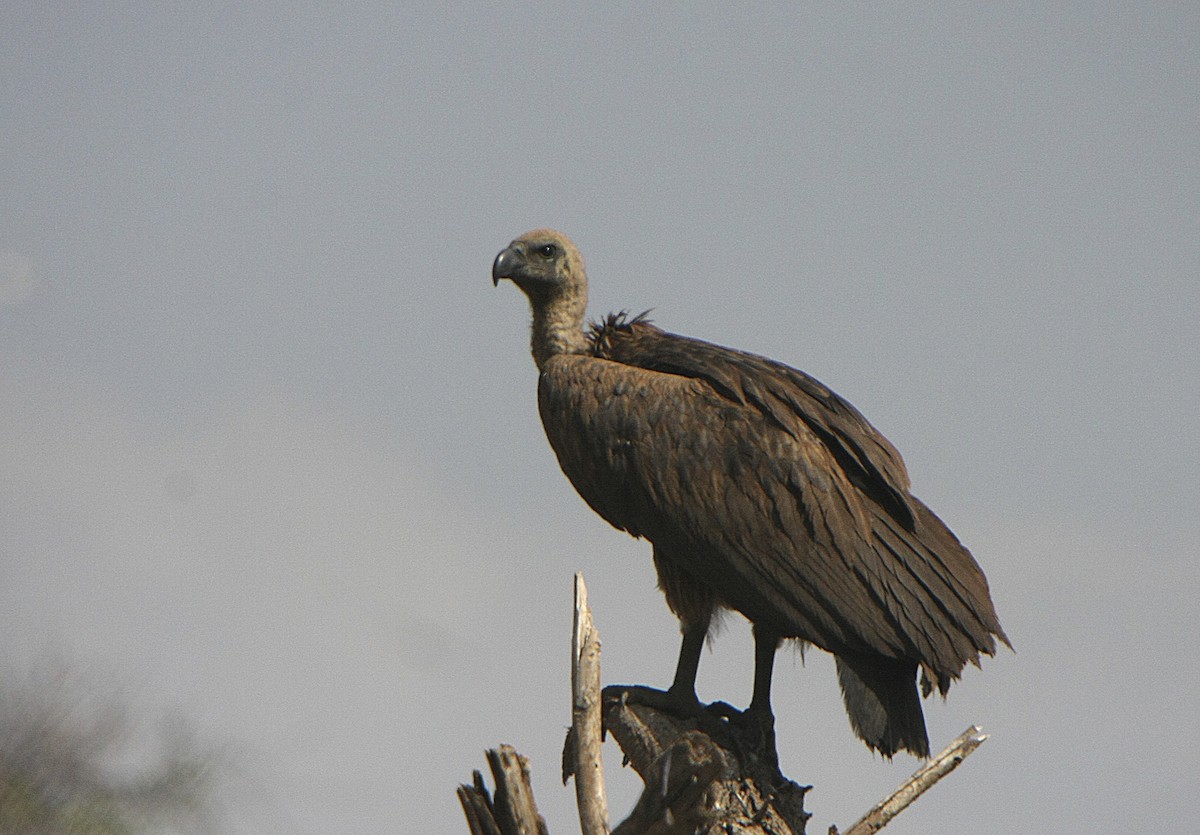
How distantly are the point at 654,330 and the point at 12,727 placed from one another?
470cm

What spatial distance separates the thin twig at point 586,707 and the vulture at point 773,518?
1.45 meters

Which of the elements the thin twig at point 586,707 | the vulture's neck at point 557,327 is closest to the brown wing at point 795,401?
the vulture's neck at point 557,327

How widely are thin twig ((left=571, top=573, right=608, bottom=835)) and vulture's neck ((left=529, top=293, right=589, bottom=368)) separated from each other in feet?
10.1

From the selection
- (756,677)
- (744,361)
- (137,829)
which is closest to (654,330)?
(744,361)

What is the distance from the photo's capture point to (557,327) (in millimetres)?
9117

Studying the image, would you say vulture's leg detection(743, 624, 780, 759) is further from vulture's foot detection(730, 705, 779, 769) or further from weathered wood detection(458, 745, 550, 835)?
weathered wood detection(458, 745, 550, 835)

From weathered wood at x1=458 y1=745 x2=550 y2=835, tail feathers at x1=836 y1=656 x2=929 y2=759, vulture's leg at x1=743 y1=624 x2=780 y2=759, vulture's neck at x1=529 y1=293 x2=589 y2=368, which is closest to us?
weathered wood at x1=458 y1=745 x2=550 y2=835

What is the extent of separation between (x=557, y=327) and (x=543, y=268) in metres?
0.31

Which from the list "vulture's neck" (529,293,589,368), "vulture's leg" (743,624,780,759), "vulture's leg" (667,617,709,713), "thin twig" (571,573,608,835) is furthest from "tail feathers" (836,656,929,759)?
"vulture's neck" (529,293,589,368)

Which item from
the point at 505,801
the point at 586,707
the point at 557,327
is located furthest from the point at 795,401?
the point at 505,801

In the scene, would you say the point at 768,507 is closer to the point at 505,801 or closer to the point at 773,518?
the point at 773,518

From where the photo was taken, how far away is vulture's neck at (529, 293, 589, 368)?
905cm

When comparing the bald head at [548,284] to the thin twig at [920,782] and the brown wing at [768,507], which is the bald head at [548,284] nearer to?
the brown wing at [768,507]

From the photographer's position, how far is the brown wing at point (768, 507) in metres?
7.21
